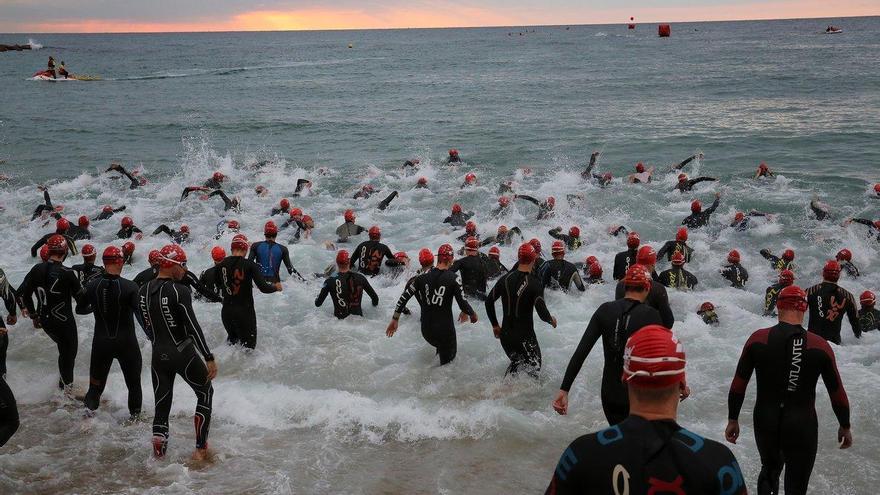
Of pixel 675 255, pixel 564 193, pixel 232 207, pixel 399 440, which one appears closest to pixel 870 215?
pixel 564 193

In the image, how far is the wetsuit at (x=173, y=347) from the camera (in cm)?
626

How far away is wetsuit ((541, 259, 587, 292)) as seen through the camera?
444 inches

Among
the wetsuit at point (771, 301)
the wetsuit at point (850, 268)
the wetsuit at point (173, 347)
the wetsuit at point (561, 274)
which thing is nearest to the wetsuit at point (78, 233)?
the wetsuit at point (173, 347)

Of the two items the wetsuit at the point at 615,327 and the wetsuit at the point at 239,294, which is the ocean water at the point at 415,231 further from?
the wetsuit at the point at 615,327

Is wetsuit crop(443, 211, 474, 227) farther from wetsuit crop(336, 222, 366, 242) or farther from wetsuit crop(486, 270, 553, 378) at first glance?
wetsuit crop(486, 270, 553, 378)

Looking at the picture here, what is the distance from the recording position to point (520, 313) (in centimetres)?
759

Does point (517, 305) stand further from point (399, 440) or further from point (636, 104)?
point (636, 104)

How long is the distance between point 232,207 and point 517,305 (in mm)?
13854

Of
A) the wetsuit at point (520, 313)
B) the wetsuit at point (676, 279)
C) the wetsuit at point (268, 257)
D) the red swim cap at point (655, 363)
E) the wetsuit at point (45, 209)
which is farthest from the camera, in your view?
the wetsuit at point (45, 209)

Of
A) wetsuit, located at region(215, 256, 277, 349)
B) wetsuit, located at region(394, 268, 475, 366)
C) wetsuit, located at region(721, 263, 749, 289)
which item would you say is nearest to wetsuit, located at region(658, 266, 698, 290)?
wetsuit, located at region(721, 263, 749, 289)

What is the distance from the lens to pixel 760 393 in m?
5.20

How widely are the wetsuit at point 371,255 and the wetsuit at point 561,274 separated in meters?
3.06

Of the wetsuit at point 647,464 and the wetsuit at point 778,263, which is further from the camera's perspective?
the wetsuit at point 778,263

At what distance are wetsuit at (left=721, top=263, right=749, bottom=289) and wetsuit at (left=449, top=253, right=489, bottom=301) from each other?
5.21m
